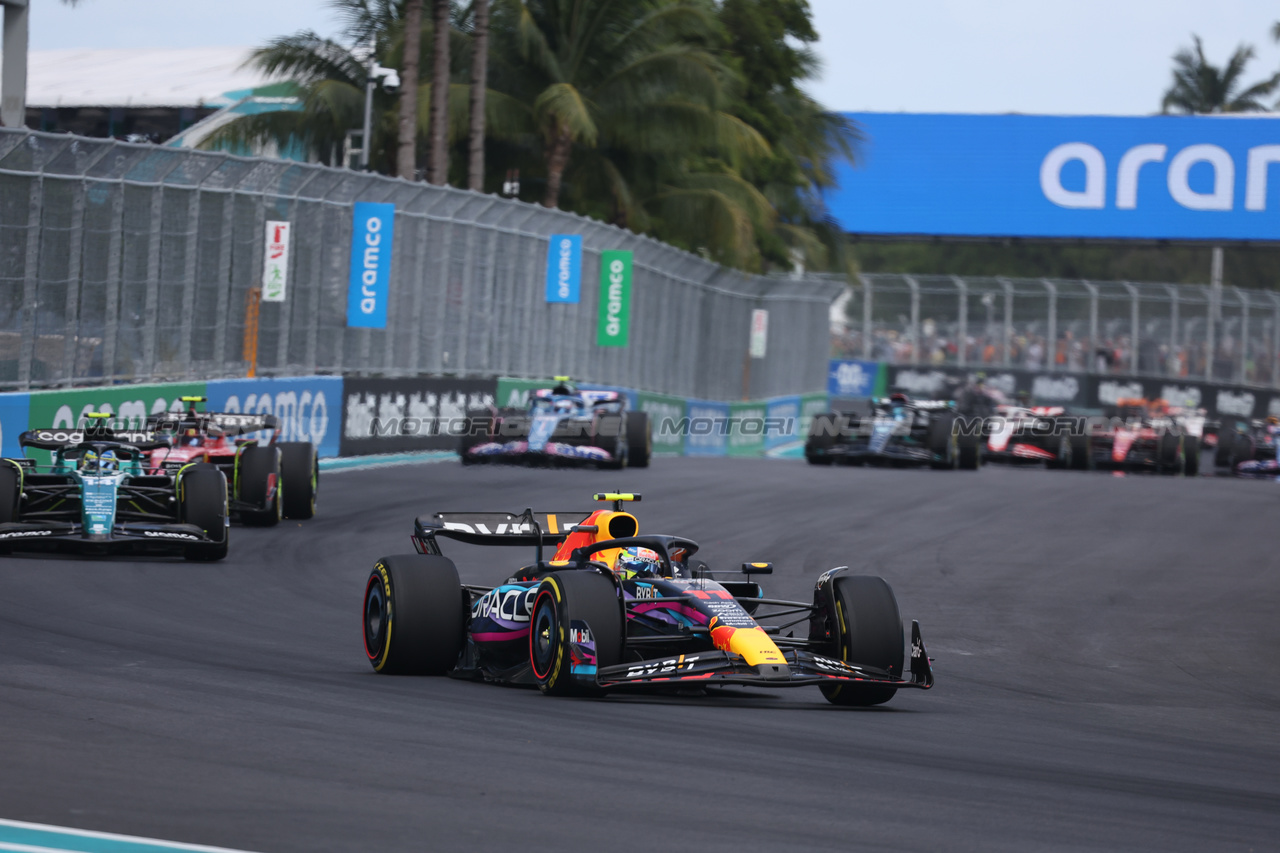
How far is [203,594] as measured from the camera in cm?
1086

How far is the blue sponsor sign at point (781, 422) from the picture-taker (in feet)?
140

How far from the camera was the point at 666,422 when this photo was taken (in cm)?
3428

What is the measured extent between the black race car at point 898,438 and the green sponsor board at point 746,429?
10.1 m

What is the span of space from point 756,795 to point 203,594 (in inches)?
244

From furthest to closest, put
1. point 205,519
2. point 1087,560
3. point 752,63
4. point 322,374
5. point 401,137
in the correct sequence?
point 752,63
point 401,137
point 322,374
point 1087,560
point 205,519

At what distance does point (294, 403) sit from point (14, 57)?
4.94m

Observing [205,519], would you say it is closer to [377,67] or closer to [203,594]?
[203,594]

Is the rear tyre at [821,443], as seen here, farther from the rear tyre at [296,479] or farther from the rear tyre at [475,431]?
the rear tyre at [296,479]

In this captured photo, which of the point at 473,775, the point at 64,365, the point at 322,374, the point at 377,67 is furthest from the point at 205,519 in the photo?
the point at 377,67

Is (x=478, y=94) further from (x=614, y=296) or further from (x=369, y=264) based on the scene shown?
(x=369, y=264)

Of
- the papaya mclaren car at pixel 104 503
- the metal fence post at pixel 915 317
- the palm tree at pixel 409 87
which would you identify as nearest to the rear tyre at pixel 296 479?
the papaya mclaren car at pixel 104 503

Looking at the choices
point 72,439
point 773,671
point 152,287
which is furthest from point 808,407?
point 773,671

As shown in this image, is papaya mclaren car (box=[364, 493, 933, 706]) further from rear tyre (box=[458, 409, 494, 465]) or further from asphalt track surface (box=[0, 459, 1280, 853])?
rear tyre (box=[458, 409, 494, 465])

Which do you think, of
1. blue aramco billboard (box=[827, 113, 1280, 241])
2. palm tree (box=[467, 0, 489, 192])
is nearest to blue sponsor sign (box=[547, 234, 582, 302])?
palm tree (box=[467, 0, 489, 192])
